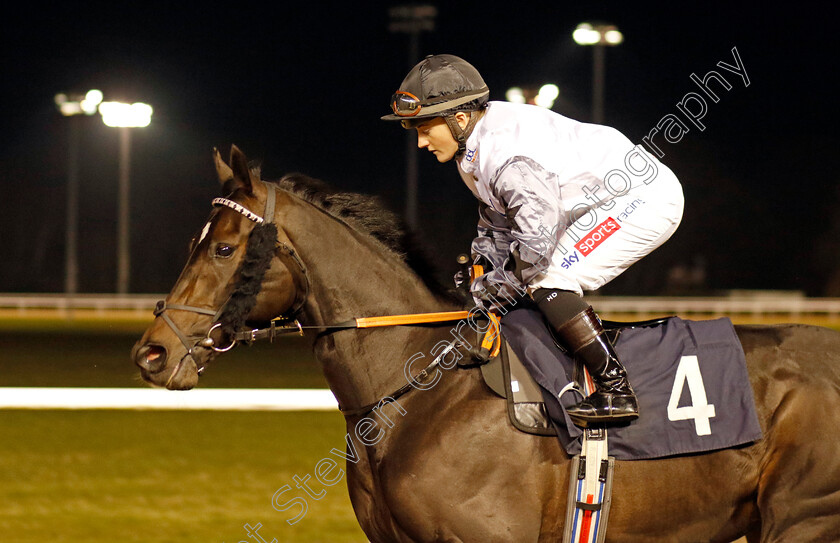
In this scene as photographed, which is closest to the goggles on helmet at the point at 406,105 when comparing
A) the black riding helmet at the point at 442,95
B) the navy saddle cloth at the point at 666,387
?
the black riding helmet at the point at 442,95

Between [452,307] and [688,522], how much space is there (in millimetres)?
941

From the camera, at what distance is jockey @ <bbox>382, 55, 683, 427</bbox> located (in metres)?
2.47

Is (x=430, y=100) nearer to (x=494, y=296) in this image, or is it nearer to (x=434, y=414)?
(x=494, y=296)

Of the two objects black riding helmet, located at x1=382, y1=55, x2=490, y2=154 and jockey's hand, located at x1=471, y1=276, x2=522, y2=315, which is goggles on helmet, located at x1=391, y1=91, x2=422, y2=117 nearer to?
black riding helmet, located at x1=382, y1=55, x2=490, y2=154

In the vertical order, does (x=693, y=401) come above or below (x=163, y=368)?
below

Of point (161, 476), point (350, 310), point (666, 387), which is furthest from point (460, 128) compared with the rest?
point (161, 476)

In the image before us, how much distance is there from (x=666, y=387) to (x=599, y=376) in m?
0.23

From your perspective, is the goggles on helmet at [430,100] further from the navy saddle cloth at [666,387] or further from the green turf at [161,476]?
the green turf at [161,476]

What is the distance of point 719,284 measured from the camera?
29984mm

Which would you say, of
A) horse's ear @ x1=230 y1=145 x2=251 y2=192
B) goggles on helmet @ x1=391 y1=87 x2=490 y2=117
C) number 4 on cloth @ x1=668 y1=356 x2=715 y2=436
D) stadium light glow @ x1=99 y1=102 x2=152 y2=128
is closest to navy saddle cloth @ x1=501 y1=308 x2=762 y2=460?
number 4 on cloth @ x1=668 y1=356 x2=715 y2=436

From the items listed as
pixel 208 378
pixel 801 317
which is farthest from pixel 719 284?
pixel 208 378

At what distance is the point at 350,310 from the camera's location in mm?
2660

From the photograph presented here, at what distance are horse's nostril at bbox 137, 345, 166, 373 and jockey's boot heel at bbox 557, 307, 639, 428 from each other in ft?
3.69

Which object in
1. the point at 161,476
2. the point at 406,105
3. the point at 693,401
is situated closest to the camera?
the point at 693,401
